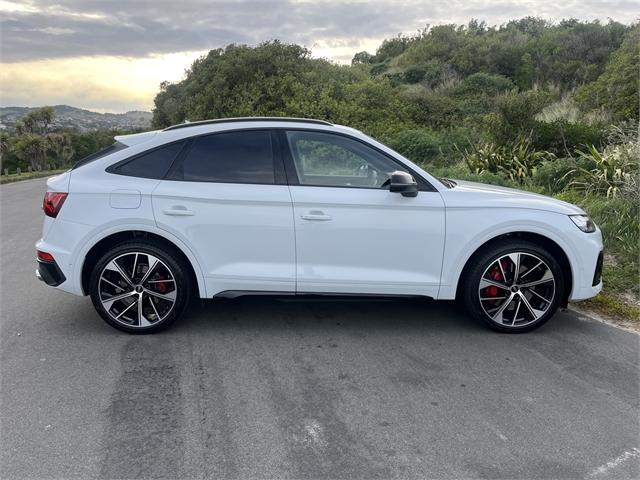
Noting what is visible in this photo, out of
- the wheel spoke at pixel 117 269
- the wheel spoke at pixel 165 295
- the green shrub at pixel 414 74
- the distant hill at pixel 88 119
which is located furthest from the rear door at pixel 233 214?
the distant hill at pixel 88 119

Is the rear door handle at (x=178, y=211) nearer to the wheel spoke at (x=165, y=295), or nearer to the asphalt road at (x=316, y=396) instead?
the wheel spoke at (x=165, y=295)

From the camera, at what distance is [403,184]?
433 cm

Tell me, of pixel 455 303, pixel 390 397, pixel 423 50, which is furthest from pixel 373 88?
pixel 390 397

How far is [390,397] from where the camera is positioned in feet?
11.9

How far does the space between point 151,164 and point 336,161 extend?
155 centimetres

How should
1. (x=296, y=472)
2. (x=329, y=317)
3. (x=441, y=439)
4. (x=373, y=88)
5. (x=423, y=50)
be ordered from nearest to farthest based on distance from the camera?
(x=296, y=472) < (x=441, y=439) < (x=329, y=317) < (x=373, y=88) < (x=423, y=50)

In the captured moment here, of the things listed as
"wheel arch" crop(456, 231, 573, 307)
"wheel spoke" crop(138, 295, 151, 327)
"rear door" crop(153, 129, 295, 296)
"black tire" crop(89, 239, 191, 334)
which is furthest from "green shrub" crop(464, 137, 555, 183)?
"wheel spoke" crop(138, 295, 151, 327)

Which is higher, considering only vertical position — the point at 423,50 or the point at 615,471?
the point at 423,50

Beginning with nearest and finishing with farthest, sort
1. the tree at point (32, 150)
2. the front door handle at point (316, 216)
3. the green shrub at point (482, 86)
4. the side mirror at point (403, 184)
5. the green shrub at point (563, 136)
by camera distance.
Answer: the side mirror at point (403, 184) → the front door handle at point (316, 216) → the green shrub at point (563, 136) → the green shrub at point (482, 86) → the tree at point (32, 150)

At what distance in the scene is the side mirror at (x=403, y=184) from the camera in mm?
4336

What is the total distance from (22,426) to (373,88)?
18.8 meters

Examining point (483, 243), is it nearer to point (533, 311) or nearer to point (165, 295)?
point (533, 311)

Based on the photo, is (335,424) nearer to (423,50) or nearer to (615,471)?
(615,471)

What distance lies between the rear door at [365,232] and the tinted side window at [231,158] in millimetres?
208
